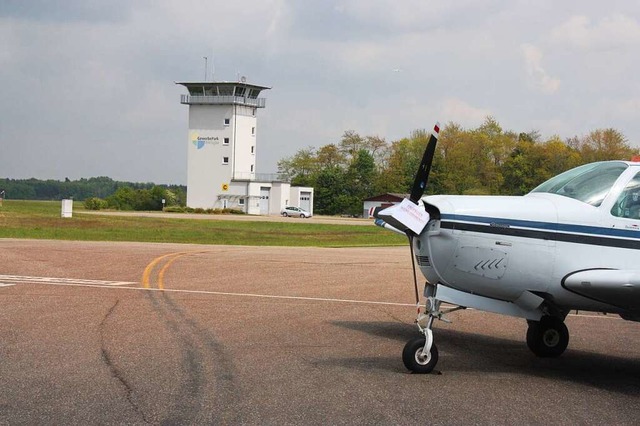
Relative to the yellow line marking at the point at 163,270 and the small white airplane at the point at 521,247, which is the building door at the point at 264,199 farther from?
the small white airplane at the point at 521,247

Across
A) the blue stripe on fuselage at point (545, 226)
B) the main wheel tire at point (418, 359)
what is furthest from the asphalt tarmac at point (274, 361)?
the blue stripe on fuselage at point (545, 226)

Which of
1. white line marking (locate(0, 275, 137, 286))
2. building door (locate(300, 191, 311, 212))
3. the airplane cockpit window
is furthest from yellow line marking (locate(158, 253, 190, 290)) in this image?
building door (locate(300, 191, 311, 212))

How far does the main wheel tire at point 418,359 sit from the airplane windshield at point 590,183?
244cm

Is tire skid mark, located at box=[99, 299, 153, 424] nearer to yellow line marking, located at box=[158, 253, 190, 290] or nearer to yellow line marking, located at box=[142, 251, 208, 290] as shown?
yellow line marking, located at box=[158, 253, 190, 290]

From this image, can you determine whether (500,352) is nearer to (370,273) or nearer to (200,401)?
(200,401)

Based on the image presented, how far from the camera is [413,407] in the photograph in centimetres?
729

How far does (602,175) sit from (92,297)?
360 inches

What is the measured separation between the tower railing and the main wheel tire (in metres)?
92.2

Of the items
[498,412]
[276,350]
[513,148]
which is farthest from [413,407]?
[513,148]

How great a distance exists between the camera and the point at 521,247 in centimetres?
903

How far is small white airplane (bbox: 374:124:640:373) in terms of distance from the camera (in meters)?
8.94

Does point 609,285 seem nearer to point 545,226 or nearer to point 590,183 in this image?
point 545,226

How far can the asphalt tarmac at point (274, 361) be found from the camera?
7062 mm

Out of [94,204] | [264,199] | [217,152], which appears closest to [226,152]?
[217,152]
